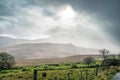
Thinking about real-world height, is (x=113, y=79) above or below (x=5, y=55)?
below

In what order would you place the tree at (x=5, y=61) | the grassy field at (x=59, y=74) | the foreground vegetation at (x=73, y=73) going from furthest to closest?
1. the tree at (x=5, y=61)
2. the grassy field at (x=59, y=74)
3. the foreground vegetation at (x=73, y=73)

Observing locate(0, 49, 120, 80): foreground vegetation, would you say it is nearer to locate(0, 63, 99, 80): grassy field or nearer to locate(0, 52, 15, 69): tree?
locate(0, 63, 99, 80): grassy field

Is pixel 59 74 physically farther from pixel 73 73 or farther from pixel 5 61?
pixel 5 61

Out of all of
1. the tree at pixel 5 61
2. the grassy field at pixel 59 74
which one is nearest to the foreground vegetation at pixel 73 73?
the grassy field at pixel 59 74

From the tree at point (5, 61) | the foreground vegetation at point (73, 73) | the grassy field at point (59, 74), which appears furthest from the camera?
the tree at point (5, 61)

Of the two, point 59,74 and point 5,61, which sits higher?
point 5,61

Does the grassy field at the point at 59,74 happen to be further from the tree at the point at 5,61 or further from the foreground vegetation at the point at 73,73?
the tree at the point at 5,61

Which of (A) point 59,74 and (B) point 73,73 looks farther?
(A) point 59,74

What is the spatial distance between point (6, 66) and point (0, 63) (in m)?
7.11

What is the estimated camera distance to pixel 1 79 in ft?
271

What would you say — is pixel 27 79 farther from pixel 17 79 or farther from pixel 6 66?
pixel 6 66

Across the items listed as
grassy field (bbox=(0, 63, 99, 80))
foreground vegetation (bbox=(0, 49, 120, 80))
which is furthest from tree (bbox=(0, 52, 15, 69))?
grassy field (bbox=(0, 63, 99, 80))

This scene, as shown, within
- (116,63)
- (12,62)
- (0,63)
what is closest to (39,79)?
(116,63)

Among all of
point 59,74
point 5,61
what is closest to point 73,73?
point 59,74
